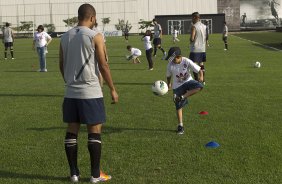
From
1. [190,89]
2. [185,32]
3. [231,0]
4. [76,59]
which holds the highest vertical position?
[231,0]

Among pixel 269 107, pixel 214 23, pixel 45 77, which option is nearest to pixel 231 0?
pixel 214 23

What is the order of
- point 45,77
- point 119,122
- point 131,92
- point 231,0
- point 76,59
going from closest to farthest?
point 76,59
point 119,122
point 131,92
point 45,77
point 231,0

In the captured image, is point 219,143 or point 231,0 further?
point 231,0

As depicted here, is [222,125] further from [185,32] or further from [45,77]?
[185,32]

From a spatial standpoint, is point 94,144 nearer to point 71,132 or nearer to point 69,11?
point 71,132

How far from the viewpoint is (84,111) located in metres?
5.06

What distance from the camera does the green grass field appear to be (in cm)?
561

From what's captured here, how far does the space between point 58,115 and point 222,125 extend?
11.8 feet

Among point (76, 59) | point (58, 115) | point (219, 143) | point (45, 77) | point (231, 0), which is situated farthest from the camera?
point (231, 0)

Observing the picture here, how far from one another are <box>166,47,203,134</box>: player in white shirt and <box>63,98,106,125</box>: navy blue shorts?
2794 mm

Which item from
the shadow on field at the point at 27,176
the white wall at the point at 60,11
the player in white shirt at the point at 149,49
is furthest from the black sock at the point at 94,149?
the white wall at the point at 60,11

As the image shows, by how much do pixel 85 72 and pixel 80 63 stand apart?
12cm

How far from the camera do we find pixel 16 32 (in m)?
89.4

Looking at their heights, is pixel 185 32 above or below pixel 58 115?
above
